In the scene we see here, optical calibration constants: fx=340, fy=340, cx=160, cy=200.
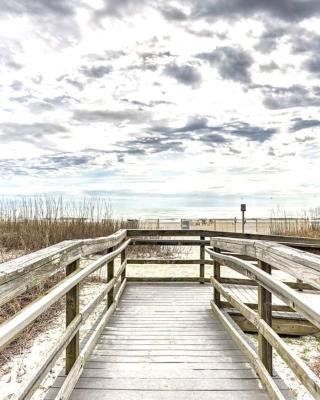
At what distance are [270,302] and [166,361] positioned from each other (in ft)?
3.99

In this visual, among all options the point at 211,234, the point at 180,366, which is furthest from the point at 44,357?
A: the point at 211,234

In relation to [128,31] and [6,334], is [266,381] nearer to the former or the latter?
[6,334]

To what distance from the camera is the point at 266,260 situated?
2664 millimetres

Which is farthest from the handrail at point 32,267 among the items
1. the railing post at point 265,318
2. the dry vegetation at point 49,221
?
the dry vegetation at point 49,221

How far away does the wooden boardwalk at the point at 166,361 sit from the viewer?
103 inches

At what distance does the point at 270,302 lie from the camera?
2664mm

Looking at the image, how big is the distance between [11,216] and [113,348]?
1031 cm

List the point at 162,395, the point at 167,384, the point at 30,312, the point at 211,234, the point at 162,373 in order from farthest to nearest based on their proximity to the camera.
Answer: the point at 211,234, the point at 162,373, the point at 167,384, the point at 162,395, the point at 30,312

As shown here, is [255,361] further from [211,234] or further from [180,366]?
[211,234]

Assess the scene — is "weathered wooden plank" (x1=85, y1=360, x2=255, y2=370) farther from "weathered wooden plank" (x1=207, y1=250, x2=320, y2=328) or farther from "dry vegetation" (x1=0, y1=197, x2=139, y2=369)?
"dry vegetation" (x1=0, y1=197, x2=139, y2=369)

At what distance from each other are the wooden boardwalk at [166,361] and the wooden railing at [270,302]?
→ 0.16 meters

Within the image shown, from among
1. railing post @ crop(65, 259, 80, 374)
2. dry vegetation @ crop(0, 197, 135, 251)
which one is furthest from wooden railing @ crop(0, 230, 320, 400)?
dry vegetation @ crop(0, 197, 135, 251)

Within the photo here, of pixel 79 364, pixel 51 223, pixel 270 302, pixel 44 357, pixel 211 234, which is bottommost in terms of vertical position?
pixel 79 364

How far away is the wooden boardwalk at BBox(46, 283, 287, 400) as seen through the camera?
8.57 feet
